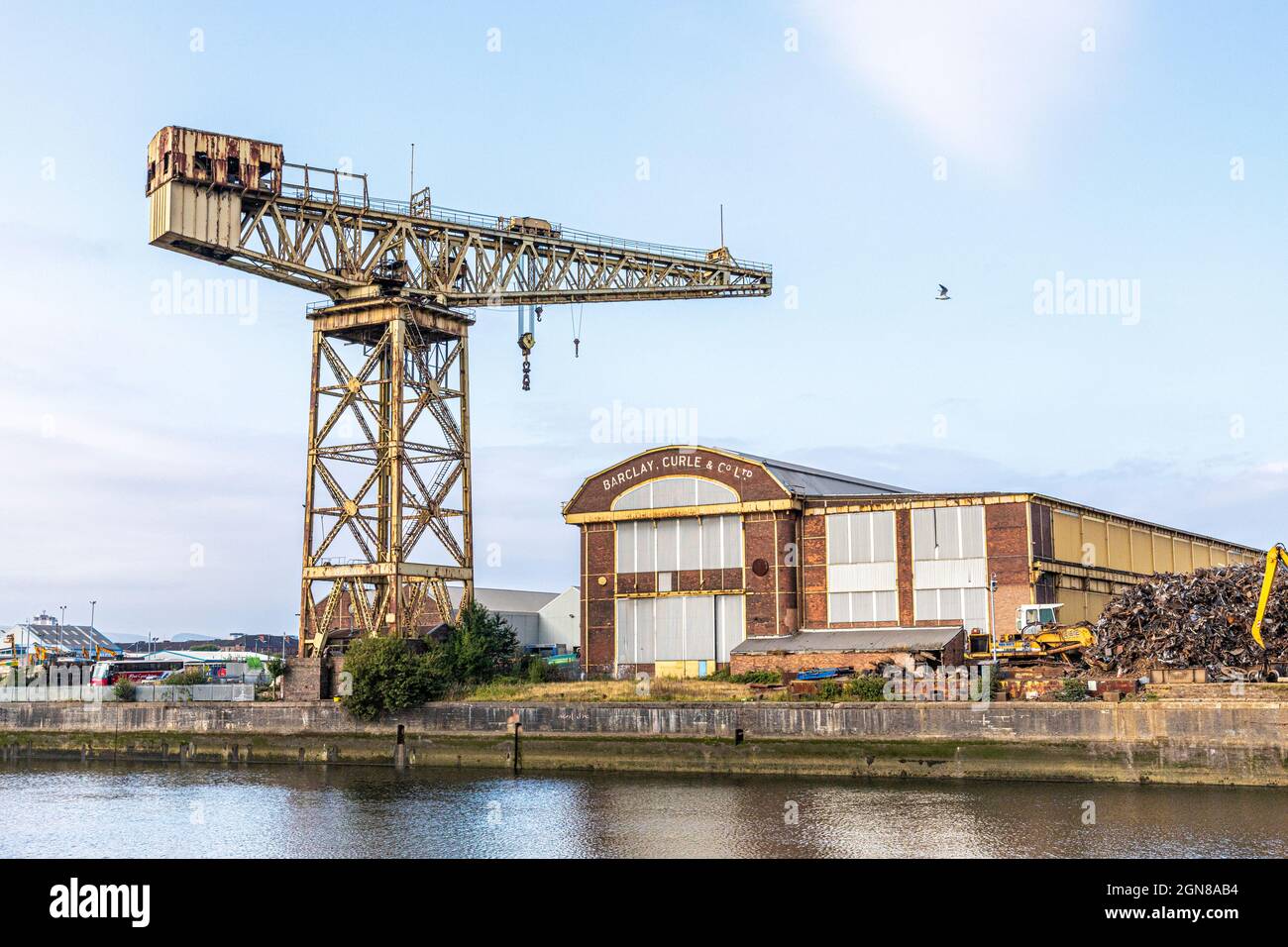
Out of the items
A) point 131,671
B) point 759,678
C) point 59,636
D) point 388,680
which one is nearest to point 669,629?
point 759,678

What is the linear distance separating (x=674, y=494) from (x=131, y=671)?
54.5 meters

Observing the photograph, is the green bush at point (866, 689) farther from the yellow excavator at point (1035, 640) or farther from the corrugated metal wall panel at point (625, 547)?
the corrugated metal wall panel at point (625, 547)

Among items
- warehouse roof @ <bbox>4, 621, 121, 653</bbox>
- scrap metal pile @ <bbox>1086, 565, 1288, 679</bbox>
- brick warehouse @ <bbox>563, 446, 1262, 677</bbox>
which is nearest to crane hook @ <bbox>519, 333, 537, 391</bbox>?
brick warehouse @ <bbox>563, 446, 1262, 677</bbox>

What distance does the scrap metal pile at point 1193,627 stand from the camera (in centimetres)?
4916

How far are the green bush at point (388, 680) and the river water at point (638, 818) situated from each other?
22.9ft

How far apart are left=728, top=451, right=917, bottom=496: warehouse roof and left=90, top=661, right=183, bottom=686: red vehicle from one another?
3965 centimetres

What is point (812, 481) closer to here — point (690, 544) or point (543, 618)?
point (690, 544)

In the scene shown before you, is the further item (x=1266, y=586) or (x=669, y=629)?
(x=669, y=629)

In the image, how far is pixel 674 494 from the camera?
65.4 metres

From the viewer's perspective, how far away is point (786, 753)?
160ft

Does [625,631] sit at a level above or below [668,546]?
below

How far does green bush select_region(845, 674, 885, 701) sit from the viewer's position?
1934 inches
